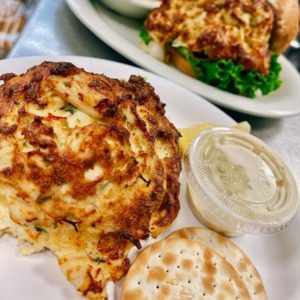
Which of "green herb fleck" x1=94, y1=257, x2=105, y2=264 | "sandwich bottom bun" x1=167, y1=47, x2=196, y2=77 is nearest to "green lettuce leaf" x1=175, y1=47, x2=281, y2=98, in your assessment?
"sandwich bottom bun" x1=167, y1=47, x2=196, y2=77

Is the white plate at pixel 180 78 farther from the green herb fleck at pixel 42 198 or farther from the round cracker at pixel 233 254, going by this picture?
the green herb fleck at pixel 42 198

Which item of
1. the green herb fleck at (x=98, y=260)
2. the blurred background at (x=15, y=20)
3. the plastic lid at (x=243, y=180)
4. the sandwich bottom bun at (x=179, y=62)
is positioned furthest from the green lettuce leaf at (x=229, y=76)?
the blurred background at (x=15, y=20)

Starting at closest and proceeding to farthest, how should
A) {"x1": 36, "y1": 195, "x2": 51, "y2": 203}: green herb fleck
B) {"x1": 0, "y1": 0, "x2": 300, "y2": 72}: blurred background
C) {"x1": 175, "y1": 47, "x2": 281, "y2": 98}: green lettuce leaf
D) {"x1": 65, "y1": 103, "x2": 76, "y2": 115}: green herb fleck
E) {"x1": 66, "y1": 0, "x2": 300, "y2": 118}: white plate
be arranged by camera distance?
{"x1": 36, "y1": 195, "x2": 51, "y2": 203}: green herb fleck → {"x1": 65, "y1": 103, "x2": 76, "y2": 115}: green herb fleck → {"x1": 66, "y1": 0, "x2": 300, "y2": 118}: white plate → {"x1": 175, "y1": 47, "x2": 281, "y2": 98}: green lettuce leaf → {"x1": 0, "y1": 0, "x2": 300, "y2": 72}: blurred background

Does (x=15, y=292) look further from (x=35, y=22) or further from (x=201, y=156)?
(x=35, y=22)

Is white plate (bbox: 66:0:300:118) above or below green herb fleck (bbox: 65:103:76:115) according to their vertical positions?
below

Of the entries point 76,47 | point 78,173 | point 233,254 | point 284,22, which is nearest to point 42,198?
point 78,173

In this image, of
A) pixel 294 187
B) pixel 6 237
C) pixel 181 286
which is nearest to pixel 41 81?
pixel 6 237

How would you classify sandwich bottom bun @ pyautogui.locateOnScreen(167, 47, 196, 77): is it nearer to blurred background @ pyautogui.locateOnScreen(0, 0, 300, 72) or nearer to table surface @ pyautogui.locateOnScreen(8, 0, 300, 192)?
table surface @ pyautogui.locateOnScreen(8, 0, 300, 192)
